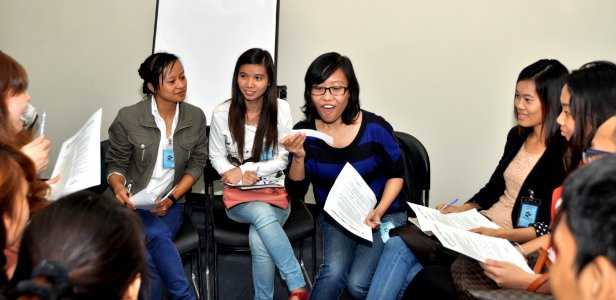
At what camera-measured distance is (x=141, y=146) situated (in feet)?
9.12

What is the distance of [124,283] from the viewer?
109 centimetres

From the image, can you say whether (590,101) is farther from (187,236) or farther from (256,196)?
(187,236)

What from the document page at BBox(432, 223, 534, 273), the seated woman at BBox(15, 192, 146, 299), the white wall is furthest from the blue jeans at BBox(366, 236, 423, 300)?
the white wall

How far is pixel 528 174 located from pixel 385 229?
63cm

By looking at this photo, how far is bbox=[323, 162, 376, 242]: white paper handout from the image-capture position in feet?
6.88

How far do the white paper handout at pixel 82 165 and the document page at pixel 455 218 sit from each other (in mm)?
1203

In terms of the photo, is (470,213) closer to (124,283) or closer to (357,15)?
(124,283)

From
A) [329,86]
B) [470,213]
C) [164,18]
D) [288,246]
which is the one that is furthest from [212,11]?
[470,213]

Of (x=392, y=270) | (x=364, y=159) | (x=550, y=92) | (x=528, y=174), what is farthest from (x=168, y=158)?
(x=550, y=92)

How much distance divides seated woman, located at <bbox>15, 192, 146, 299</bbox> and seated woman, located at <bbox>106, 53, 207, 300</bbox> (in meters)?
1.55

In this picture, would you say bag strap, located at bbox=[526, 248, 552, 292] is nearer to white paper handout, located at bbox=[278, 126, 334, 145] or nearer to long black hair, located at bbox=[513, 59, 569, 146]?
long black hair, located at bbox=[513, 59, 569, 146]

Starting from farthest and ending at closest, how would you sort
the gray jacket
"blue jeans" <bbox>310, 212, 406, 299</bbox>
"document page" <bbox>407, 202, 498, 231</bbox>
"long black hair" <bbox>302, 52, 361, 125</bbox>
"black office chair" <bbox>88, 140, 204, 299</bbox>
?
the gray jacket < "black office chair" <bbox>88, 140, 204, 299</bbox> < "long black hair" <bbox>302, 52, 361, 125</bbox> < "blue jeans" <bbox>310, 212, 406, 299</bbox> < "document page" <bbox>407, 202, 498, 231</bbox>

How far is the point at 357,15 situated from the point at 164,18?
1.33m

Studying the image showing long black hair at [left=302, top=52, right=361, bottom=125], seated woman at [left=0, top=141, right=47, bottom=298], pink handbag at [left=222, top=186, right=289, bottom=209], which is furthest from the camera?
pink handbag at [left=222, top=186, right=289, bottom=209]
